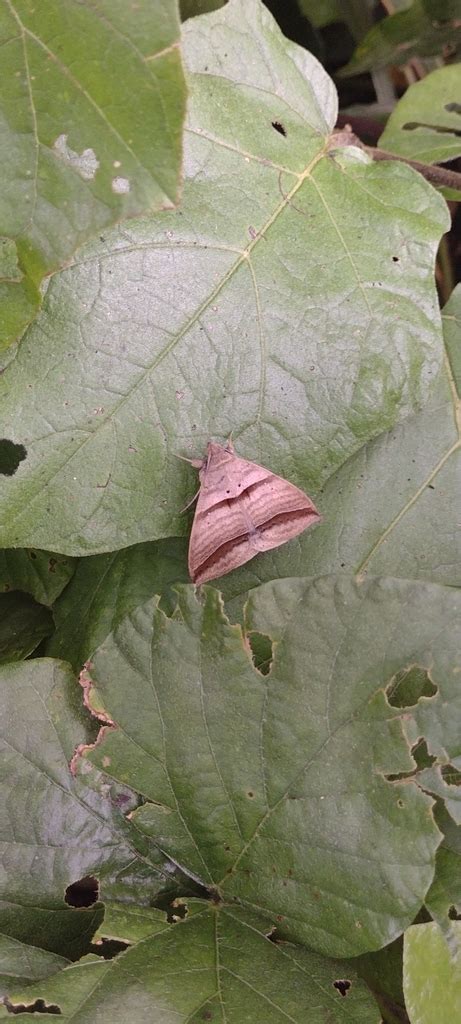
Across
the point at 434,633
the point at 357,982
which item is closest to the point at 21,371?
the point at 434,633

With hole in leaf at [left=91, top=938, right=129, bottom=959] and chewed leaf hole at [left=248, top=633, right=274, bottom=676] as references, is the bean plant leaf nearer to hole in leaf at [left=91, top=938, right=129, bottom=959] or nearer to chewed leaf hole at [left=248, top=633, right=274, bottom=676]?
chewed leaf hole at [left=248, top=633, right=274, bottom=676]

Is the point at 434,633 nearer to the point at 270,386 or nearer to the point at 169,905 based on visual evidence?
the point at 270,386

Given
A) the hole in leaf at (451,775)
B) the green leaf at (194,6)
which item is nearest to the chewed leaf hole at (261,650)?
the hole in leaf at (451,775)

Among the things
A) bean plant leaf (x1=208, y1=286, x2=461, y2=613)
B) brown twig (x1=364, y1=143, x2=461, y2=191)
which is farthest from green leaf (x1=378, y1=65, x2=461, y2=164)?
bean plant leaf (x1=208, y1=286, x2=461, y2=613)

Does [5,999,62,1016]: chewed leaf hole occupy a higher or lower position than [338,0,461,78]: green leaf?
lower

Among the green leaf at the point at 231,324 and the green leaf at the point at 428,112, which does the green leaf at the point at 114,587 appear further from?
the green leaf at the point at 428,112

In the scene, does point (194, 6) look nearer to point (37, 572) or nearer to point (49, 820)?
point (37, 572)
